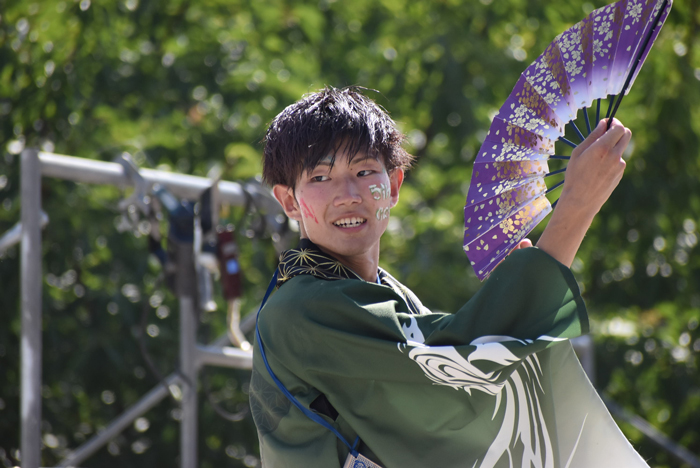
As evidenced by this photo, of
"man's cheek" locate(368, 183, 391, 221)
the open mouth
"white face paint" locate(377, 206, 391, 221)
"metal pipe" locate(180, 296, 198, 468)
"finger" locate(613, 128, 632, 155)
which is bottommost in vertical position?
"metal pipe" locate(180, 296, 198, 468)

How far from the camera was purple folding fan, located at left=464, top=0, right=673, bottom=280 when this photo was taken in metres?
1.17

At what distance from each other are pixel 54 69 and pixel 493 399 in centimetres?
301

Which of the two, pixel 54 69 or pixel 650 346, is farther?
pixel 650 346

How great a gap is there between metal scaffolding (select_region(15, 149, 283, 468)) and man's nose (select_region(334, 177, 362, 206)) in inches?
49.4

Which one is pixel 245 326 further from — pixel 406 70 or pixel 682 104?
pixel 682 104

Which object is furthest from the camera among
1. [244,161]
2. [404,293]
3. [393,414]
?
[244,161]

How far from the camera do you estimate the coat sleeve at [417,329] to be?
112cm

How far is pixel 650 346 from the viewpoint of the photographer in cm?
412

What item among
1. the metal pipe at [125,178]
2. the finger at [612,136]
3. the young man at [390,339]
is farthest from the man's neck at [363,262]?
the metal pipe at [125,178]

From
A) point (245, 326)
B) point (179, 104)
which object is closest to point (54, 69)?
point (179, 104)

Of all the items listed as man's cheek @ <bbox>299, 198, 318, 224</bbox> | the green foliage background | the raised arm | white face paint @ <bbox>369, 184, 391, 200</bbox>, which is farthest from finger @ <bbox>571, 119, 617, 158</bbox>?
the green foliage background

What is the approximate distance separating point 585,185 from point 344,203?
15.9 inches

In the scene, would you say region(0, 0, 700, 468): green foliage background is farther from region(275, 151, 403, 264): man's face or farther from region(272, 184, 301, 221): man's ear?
region(275, 151, 403, 264): man's face

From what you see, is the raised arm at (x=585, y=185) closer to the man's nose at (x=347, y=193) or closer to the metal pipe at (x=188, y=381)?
the man's nose at (x=347, y=193)
